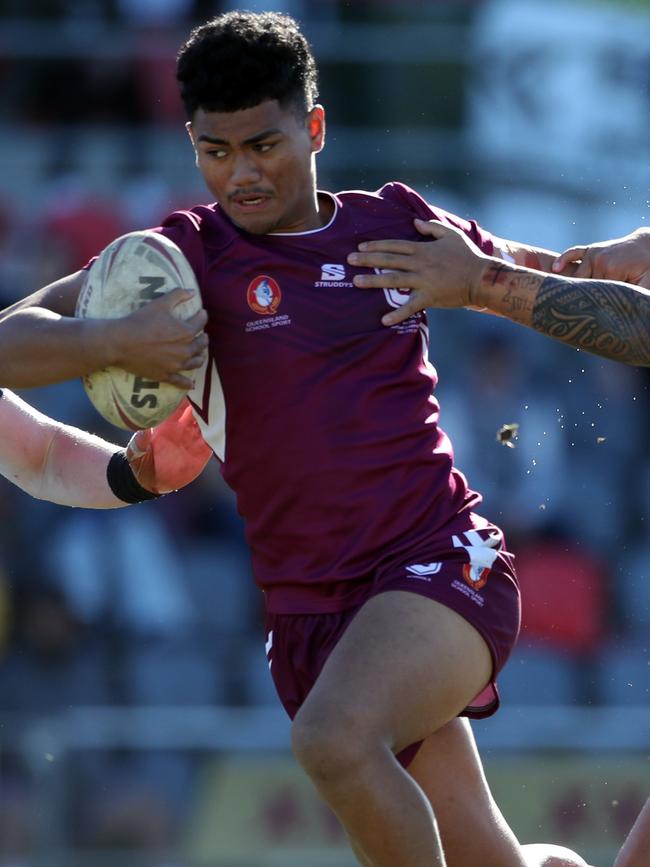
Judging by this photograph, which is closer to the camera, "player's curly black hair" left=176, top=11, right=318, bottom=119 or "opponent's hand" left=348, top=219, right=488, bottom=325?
"player's curly black hair" left=176, top=11, right=318, bottom=119

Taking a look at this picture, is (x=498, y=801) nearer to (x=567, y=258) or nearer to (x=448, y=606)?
(x=567, y=258)

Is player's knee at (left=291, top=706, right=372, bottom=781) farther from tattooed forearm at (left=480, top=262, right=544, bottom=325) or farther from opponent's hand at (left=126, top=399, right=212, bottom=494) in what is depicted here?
opponent's hand at (left=126, top=399, right=212, bottom=494)

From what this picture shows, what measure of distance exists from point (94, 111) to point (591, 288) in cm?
762

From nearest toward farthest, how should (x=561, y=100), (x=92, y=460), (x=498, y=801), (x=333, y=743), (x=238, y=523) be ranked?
(x=333, y=743) < (x=92, y=460) < (x=498, y=801) < (x=238, y=523) < (x=561, y=100)

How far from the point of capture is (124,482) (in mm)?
5605

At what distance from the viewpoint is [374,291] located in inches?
193

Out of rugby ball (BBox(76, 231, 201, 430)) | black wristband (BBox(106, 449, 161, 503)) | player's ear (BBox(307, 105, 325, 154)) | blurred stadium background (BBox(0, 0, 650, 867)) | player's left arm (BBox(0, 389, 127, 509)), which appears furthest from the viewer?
blurred stadium background (BBox(0, 0, 650, 867))

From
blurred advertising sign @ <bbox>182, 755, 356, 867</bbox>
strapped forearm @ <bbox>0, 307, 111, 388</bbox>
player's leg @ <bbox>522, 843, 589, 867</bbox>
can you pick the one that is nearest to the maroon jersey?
strapped forearm @ <bbox>0, 307, 111, 388</bbox>

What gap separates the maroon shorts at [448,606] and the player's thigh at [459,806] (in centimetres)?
14

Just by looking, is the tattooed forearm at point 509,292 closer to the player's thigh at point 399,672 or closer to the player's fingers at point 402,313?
the player's fingers at point 402,313

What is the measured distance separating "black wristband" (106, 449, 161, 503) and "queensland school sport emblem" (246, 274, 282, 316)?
1030mm

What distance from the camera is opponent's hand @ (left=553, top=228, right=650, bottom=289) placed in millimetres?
5309

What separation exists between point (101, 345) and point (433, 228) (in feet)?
3.74

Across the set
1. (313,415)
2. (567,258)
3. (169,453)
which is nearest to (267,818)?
(169,453)
